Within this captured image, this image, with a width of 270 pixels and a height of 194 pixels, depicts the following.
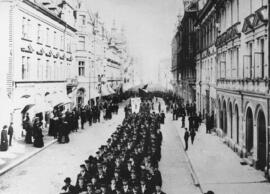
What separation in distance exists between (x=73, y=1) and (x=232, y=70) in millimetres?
24439

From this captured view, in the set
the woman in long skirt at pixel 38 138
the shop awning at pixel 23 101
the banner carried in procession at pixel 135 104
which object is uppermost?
the shop awning at pixel 23 101

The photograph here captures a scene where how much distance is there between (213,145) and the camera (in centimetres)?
2533

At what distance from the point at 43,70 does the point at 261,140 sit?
2022cm

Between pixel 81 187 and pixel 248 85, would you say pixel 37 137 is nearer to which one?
pixel 248 85

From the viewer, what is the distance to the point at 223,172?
17.7 m

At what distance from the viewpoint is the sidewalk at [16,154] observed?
61.7 feet

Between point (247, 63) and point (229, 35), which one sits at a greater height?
point (229, 35)

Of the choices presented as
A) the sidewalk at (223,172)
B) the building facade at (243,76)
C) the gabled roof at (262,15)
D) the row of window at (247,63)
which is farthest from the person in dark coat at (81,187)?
the gabled roof at (262,15)

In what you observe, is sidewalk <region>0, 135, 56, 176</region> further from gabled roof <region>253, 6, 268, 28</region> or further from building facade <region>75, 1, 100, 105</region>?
building facade <region>75, 1, 100, 105</region>

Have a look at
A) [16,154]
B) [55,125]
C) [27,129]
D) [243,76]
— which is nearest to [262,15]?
[243,76]

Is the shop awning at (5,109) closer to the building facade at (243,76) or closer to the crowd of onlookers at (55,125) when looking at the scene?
the crowd of onlookers at (55,125)

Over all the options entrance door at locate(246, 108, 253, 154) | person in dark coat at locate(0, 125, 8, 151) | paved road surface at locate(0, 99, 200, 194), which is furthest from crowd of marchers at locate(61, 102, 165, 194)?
person in dark coat at locate(0, 125, 8, 151)

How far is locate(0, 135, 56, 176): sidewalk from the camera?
18.8 m

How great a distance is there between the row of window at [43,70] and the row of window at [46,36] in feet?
5.31
